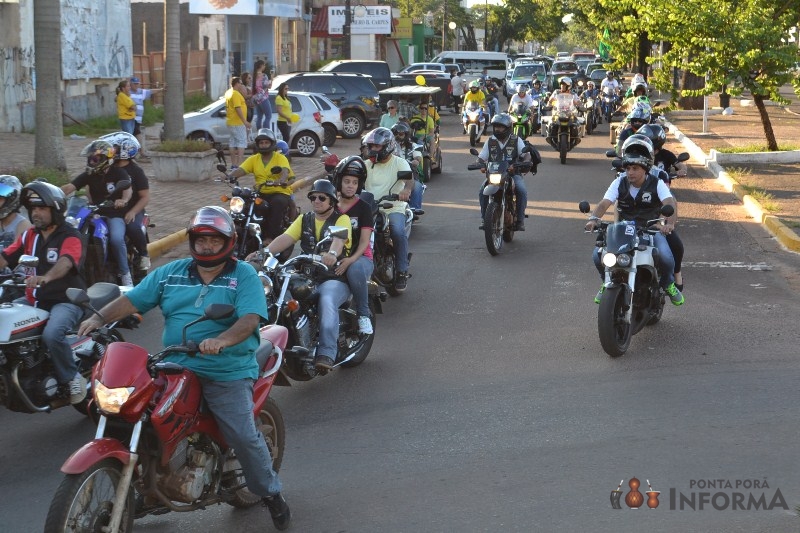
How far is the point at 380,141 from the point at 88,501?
782cm

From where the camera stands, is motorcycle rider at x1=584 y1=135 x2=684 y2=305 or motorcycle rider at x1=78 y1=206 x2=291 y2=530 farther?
motorcycle rider at x1=584 y1=135 x2=684 y2=305

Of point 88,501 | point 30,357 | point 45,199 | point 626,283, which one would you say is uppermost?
point 45,199

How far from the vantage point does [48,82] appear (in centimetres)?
1706

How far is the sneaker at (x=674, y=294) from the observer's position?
9875 millimetres

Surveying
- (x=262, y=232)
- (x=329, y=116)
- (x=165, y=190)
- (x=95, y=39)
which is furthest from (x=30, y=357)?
(x=95, y=39)

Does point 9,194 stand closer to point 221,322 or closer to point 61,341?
point 61,341

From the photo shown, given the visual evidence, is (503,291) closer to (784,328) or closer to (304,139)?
(784,328)

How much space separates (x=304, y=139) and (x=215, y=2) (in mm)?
18264

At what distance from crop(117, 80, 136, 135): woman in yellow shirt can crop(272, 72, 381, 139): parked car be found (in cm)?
745

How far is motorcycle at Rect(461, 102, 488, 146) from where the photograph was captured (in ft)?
95.8

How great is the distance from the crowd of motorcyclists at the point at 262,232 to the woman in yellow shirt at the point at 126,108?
1158cm

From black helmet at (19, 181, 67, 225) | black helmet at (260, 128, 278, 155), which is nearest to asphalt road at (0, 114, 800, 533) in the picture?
black helmet at (19, 181, 67, 225)

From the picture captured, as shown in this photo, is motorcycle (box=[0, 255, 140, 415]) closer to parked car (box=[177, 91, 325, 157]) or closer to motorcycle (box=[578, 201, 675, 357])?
motorcycle (box=[578, 201, 675, 357])

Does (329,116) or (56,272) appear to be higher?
(329,116)
